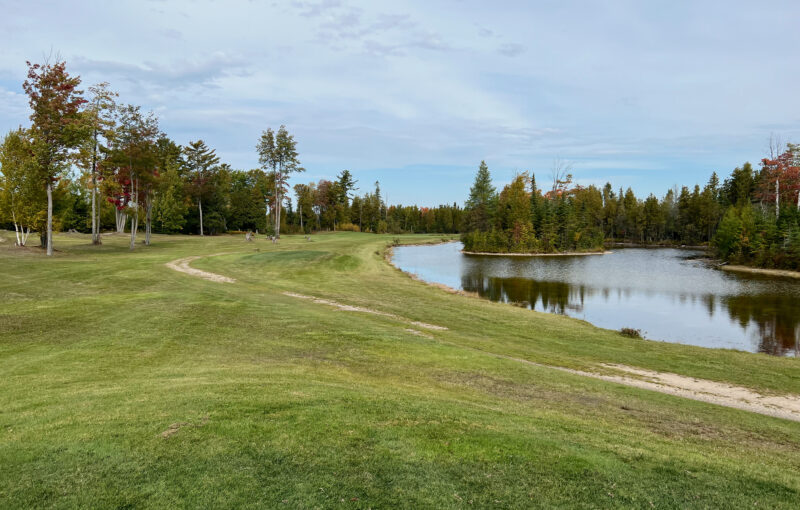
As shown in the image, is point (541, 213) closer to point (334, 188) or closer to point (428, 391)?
point (334, 188)

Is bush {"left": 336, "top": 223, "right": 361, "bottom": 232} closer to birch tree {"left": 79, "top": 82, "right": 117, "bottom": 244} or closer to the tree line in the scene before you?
the tree line

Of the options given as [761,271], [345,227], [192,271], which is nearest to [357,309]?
[192,271]

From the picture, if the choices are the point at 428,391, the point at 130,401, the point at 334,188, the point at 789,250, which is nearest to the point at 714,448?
the point at 428,391

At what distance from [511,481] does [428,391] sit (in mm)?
4468

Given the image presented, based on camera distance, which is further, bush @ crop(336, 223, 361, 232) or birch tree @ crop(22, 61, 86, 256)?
bush @ crop(336, 223, 361, 232)

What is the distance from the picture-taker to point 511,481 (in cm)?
513

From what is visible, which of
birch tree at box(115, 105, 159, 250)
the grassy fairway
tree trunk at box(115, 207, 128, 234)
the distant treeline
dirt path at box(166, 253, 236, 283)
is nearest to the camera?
the grassy fairway

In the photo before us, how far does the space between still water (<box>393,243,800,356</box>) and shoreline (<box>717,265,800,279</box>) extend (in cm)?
331

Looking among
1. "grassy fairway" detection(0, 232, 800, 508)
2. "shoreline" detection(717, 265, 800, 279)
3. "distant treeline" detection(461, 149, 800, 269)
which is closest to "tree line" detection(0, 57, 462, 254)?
"grassy fairway" detection(0, 232, 800, 508)

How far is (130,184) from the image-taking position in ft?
161

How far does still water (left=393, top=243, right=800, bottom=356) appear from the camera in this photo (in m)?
22.9

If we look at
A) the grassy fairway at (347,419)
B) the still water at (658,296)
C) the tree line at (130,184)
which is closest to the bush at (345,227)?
the tree line at (130,184)

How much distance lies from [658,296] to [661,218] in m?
90.4

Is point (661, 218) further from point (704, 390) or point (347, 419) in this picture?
point (347, 419)
